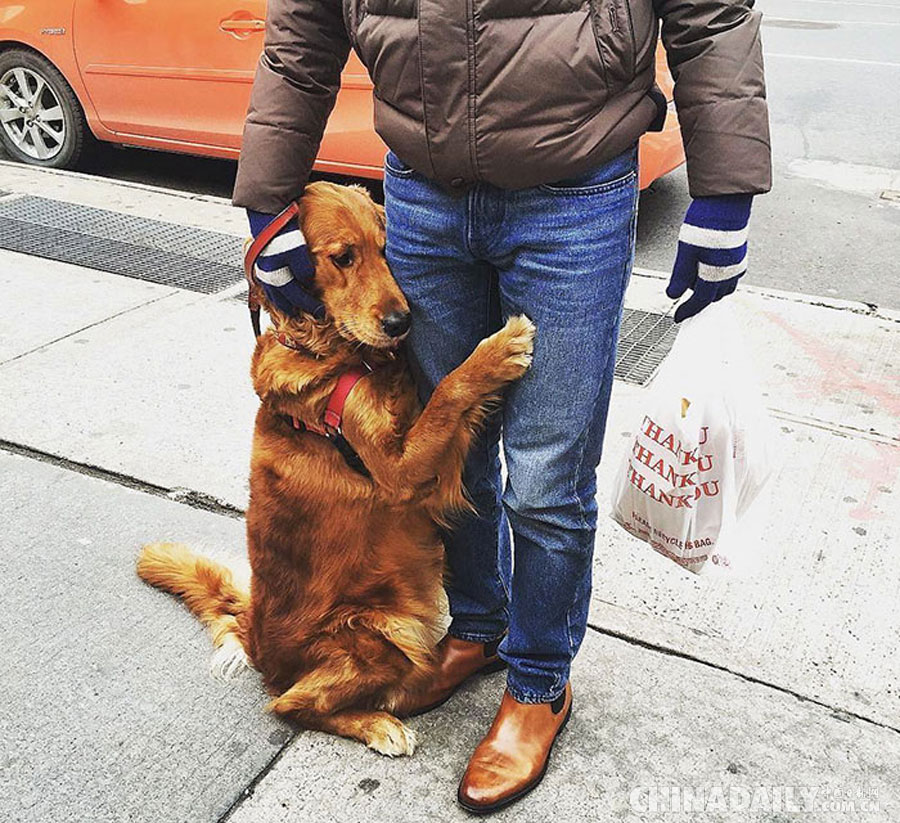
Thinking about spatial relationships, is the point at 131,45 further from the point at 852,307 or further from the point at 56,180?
the point at 852,307

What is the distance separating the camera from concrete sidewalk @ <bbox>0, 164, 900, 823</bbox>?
2309 millimetres

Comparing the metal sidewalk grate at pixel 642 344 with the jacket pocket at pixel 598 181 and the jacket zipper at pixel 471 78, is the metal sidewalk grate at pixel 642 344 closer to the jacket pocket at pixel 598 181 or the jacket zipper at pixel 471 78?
the jacket pocket at pixel 598 181

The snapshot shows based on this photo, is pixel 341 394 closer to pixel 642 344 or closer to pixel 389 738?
pixel 389 738

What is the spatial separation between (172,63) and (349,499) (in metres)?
4.80

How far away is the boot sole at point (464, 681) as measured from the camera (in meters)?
2.54

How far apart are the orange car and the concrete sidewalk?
218 centimetres

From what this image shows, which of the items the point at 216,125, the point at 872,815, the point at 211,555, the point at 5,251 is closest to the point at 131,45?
the point at 216,125

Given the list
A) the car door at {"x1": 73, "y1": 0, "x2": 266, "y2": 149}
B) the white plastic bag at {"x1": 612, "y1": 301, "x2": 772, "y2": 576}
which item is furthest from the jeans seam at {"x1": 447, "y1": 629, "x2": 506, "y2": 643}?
the car door at {"x1": 73, "y1": 0, "x2": 266, "y2": 149}

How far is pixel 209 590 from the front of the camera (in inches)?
112

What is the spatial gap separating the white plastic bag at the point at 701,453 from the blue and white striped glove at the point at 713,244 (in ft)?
0.88

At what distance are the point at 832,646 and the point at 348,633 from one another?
1.28 metres

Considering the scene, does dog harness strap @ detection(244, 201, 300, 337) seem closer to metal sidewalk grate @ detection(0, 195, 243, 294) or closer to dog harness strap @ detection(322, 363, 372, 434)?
dog harness strap @ detection(322, 363, 372, 434)

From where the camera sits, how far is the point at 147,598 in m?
2.92

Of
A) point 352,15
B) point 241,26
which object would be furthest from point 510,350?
point 241,26
